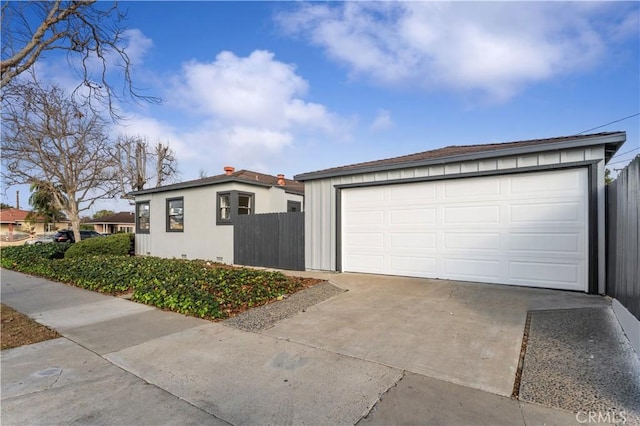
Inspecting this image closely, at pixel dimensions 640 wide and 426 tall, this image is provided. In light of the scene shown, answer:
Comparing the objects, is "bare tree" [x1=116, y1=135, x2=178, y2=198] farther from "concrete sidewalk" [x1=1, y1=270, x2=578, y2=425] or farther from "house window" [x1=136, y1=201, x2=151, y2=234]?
"concrete sidewalk" [x1=1, y1=270, x2=578, y2=425]

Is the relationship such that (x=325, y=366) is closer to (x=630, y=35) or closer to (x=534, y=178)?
(x=534, y=178)

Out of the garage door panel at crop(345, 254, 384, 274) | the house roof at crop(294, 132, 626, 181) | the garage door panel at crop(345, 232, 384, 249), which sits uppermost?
the house roof at crop(294, 132, 626, 181)

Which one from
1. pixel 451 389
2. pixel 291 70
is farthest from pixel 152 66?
pixel 451 389

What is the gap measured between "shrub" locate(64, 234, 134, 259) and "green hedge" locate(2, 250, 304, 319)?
10.2 feet

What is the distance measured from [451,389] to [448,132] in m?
12.8

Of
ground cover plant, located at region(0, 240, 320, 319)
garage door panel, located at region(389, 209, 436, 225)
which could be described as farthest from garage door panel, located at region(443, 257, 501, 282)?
ground cover plant, located at region(0, 240, 320, 319)

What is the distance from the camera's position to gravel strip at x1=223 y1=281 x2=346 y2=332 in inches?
205

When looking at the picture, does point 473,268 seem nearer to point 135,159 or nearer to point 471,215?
point 471,215

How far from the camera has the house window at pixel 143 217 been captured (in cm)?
1650

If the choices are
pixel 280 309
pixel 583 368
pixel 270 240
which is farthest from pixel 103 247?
pixel 583 368

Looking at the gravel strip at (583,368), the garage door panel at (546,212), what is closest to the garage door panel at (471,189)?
the garage door panel at (546,212)

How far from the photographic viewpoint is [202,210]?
44.9 feet

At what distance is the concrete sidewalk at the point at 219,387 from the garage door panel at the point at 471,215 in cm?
486

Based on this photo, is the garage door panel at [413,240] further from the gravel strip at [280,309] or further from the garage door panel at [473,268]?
the gravel strip at [280,309]
